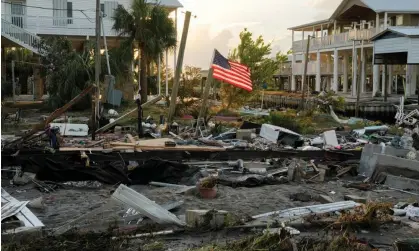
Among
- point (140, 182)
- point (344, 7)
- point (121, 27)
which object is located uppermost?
point (344, 7)

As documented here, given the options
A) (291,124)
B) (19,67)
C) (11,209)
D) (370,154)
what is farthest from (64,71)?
(11,209)

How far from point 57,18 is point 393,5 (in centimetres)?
2661

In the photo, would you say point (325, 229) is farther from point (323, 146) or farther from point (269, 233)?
point (323, 146)

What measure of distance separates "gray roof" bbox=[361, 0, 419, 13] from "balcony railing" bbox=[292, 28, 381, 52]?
70.7 inches

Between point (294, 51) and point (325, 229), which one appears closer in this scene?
point (325, 229)

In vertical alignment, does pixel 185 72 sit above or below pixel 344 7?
below

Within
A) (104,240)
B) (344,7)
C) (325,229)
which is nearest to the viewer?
(104,240)

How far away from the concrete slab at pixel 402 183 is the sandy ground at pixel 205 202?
1.45 feet

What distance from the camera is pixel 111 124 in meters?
19.9

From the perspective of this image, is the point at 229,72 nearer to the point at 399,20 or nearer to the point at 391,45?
the point at 391,45

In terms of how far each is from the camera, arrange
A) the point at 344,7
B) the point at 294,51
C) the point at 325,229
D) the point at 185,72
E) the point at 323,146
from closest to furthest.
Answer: the point at 325,229 < the point at 323,146 < the point at 185,72 < the point at 344,7 < the point at 294,51

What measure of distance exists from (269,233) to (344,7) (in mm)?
46490

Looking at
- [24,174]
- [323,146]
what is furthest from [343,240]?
[323,146]

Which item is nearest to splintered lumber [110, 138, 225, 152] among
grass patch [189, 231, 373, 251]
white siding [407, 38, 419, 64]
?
grass patch [189, 231, 373, 251]
